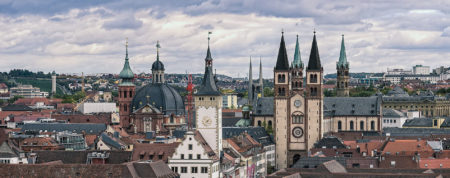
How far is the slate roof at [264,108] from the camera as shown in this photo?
192 meters

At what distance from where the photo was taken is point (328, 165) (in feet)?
383

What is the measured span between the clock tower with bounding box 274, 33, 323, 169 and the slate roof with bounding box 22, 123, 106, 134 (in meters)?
29.2

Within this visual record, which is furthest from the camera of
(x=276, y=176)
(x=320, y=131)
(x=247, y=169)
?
(x=320, y=131)

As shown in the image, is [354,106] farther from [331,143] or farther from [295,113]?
[331,143]

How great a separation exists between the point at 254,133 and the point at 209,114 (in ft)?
134

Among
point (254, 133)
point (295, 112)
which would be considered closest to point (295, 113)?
point (295, 112)

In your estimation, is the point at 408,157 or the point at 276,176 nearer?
the point at 276,176

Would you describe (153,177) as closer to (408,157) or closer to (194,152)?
(194,152)

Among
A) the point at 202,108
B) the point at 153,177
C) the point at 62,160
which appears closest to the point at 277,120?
the point at 202,108

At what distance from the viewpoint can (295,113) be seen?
183 metres

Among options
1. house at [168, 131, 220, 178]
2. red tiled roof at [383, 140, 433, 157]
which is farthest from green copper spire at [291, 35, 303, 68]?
house at [168, 131, 220, 178]

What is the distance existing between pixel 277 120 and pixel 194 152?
183 feet

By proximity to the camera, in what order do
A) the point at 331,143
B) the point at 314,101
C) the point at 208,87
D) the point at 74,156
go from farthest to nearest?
the point at 314,101
the point at 331,143
the point at 208,87
the point at 74,156

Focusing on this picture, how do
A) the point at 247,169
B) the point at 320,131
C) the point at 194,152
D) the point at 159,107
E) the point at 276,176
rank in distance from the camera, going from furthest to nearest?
the point at 159,107, the point at 320,131, the point at 247,169, the point at 194,152, the point at 276,176
